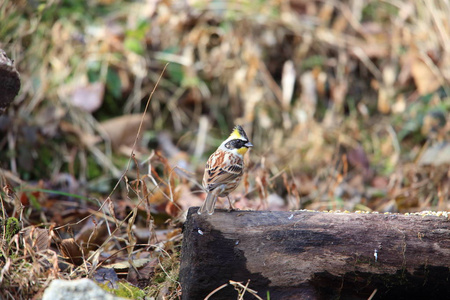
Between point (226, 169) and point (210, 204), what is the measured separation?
0.43m

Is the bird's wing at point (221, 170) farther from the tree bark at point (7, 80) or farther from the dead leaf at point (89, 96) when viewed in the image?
the dead leaf at point (89, 96)

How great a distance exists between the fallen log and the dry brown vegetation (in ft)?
7.45

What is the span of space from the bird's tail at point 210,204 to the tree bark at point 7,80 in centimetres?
145

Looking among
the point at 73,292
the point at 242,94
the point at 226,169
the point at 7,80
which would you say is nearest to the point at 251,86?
the point at 242,94

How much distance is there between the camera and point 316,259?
111 inches

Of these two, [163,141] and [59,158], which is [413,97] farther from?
[59,158]

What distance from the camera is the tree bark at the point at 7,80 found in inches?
127

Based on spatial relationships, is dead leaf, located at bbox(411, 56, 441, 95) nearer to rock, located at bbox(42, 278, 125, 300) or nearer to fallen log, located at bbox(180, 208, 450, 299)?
fallen log, located at bbox(180, 208, 450, 299)

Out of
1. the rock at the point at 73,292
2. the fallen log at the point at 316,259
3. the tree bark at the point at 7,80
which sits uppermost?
the tree bark at the point at 7,80

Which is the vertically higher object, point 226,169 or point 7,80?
point 7,80

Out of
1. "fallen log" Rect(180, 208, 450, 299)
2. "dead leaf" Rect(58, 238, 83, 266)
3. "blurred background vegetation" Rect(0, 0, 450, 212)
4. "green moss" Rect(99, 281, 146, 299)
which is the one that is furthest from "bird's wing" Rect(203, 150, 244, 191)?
"blurred background vegetation" Rect(0, 0, 450, 212)

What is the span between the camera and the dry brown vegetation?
5.63 m

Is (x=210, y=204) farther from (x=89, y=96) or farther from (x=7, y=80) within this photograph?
(x=89, y=96)

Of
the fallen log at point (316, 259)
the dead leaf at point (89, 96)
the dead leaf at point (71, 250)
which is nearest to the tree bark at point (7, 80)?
the dead leaf at point (71, 250)
